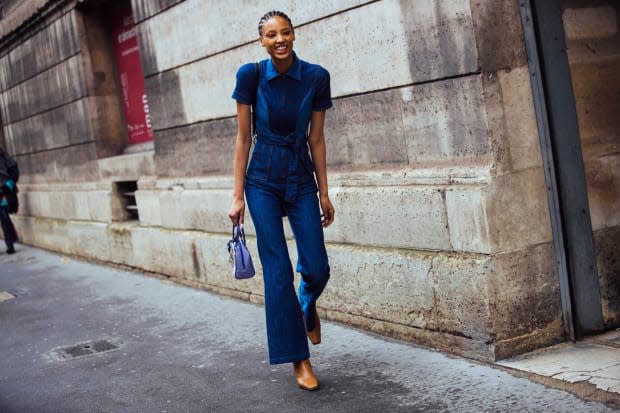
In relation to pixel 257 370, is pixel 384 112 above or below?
above

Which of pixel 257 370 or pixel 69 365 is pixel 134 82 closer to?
pixel 69 365

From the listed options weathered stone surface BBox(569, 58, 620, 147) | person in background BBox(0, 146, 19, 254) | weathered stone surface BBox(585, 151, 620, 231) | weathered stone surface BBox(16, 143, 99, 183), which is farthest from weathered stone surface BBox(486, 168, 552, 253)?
person in background BBox(0, 146, 19, 254)

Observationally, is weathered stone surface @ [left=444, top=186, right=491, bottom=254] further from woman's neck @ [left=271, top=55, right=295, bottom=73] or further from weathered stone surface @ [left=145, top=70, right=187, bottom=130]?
weathered stone surface @ [left=145, top=70, right=187, bottom=130]

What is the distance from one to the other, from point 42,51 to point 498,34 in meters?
9.02

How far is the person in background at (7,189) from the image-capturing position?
1323 cm

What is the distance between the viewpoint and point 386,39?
18.1ft

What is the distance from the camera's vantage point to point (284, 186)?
4.68 m

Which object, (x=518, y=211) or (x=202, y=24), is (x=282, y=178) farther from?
(x=202, y=24)

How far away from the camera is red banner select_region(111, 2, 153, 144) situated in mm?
10438

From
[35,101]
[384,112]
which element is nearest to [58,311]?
[384,112]

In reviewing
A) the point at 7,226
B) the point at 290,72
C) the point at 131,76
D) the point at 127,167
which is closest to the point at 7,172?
the point at 7,226

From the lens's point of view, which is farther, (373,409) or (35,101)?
(35,101)

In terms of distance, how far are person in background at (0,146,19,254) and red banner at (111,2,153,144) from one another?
3123 mm

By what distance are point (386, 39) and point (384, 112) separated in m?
0.47
